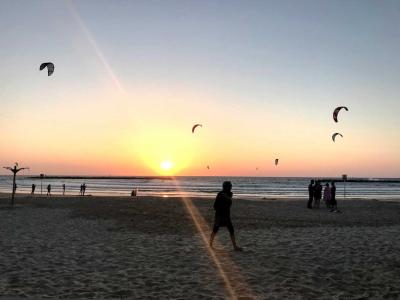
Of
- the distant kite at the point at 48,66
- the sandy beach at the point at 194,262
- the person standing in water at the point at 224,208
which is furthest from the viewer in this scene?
the distant kite at the point at 48,66

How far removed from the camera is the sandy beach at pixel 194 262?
25.6ft

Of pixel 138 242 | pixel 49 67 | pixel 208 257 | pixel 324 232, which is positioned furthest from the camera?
pixel 49 67

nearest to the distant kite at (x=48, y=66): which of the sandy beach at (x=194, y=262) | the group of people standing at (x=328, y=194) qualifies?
the sandy beach at (x=194, y=262)

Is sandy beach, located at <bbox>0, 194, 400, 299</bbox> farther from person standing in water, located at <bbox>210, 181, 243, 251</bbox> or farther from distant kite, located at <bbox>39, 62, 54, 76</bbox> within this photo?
distant kite, located at <bbox>39, 62, 54, 76</bbox>

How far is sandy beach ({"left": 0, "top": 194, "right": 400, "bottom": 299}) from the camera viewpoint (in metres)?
7.79

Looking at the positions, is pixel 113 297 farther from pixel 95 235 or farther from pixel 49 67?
pixel 49 67

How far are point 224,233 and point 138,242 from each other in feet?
11.1

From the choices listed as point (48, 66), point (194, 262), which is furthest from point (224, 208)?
point (48, 66)

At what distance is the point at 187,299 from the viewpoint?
7199mm

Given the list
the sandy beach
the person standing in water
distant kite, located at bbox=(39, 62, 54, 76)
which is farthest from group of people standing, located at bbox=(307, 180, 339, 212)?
distant kite, located at bbox=(39, 62, 54, 76)

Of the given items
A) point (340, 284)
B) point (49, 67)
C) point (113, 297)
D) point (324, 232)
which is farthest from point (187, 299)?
point (49, 67)

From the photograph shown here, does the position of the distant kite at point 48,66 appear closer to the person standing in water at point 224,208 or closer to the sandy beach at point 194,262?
the sandy beach at point 194,262

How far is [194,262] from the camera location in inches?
405

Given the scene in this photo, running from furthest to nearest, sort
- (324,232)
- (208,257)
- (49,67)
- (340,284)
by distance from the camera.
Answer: (49,67) < (324,232) < (208,257) < (340,284)
